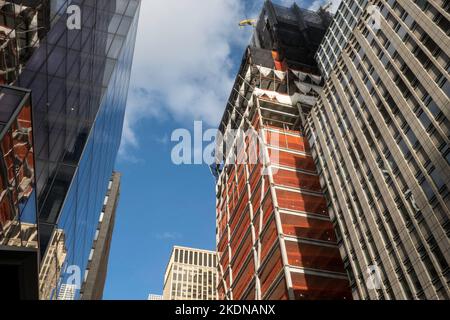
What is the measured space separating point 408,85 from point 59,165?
3159 cm

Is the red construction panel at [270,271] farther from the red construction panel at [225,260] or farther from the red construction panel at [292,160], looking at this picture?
the red construction panel at [225,260]

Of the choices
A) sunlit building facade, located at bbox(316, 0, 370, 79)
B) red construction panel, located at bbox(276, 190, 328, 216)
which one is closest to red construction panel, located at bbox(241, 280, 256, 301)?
red construction panel, located at bbox(276, 190, 328, 216)

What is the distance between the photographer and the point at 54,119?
23.2 m

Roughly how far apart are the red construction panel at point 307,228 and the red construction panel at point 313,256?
4.74ft

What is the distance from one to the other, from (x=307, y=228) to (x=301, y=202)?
4654mm

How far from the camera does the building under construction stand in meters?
48.7

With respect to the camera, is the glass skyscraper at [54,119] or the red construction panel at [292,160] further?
the red construction panel at [292,160]

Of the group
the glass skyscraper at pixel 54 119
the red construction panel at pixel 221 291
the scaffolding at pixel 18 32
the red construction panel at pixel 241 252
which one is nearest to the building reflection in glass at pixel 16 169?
the glass skyscraper at pixel 54 119

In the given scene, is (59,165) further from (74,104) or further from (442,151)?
(442,151)

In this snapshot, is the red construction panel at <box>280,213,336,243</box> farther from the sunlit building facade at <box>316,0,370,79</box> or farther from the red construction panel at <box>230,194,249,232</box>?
the sunlit building facade at <box>316,0,370,79</box>

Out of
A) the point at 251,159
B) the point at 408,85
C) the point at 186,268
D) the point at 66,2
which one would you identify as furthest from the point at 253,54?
the point at 186,268

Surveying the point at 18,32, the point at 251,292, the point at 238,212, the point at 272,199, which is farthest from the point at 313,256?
the point at 18,32

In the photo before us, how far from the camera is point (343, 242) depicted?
141 feet

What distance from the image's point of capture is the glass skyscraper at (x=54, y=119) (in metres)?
14.7
